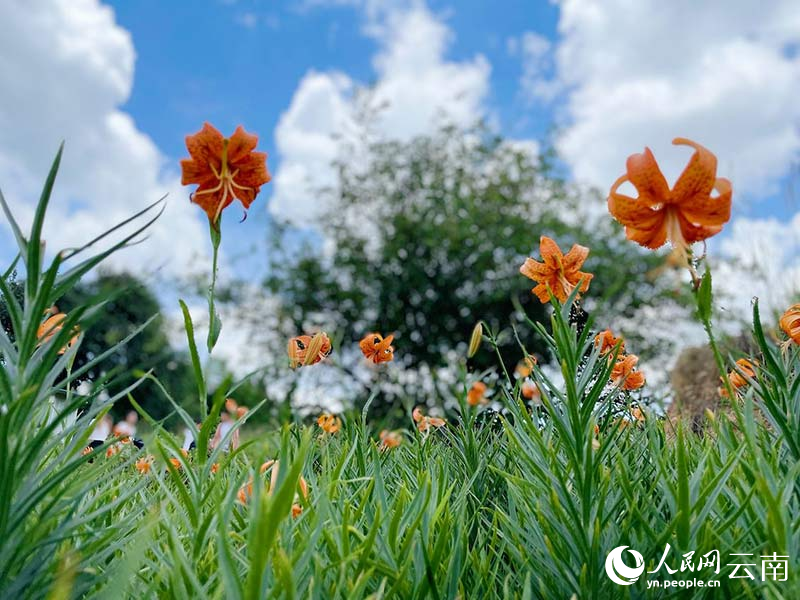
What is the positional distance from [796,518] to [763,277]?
452 cm

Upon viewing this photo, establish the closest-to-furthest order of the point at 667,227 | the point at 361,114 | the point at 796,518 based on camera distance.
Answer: the point at 796,518, the point at 667,227, the point at 361,114

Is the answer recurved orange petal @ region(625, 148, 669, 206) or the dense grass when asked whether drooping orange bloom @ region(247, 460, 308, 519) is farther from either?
recurved orange petal @ region(625, 148, 669, 206)

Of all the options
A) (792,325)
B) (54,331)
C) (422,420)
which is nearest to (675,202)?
(792,325)

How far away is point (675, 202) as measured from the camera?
1.21m

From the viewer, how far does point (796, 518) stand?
113 cm

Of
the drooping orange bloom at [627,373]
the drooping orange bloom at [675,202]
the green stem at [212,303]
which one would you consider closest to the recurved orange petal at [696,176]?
the drooping orange bloom at [675,202]

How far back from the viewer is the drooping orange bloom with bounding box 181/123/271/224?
1.32 meters

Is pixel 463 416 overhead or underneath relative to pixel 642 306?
underneath

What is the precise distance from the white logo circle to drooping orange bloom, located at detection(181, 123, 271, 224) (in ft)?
3.27

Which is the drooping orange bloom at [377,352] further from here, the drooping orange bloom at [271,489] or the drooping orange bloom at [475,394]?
the drooping orange bloom at [271,489]

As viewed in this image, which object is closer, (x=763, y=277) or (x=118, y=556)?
(x=118, y=556)

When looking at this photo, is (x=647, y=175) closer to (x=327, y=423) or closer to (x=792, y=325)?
(x=792, y=325)

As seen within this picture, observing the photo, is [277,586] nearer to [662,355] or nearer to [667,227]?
[667,227]

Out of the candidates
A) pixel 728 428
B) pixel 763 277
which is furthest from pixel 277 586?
pixel 763 277
